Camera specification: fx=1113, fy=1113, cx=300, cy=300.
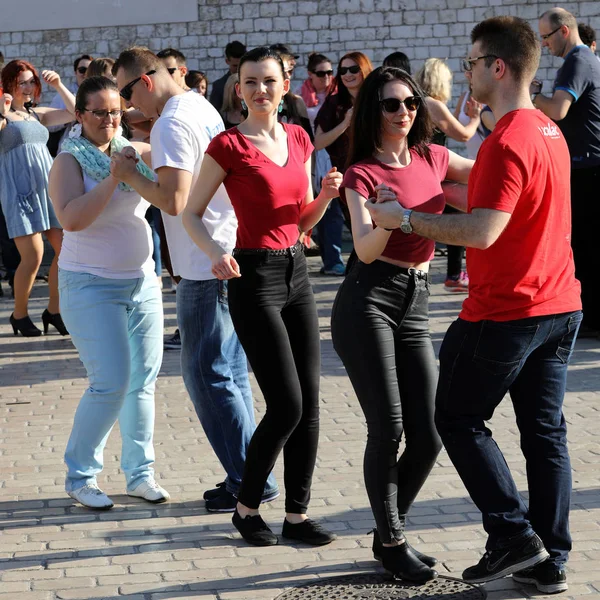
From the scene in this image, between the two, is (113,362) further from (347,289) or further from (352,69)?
(352,69)

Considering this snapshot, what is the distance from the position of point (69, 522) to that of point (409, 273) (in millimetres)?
1914

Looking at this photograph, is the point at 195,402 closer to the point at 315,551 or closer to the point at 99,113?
the point at 315,551

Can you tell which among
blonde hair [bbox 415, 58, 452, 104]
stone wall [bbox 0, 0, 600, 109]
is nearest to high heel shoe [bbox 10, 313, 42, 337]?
blonde hair [bbox 415, 58, 452, 104]

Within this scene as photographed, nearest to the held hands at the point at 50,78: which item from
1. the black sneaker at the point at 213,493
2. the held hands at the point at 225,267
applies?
the black sneaker at the point at 213,493

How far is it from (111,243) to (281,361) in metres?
1.12

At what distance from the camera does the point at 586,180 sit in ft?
27.6

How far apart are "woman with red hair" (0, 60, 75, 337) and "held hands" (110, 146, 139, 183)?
185 inches

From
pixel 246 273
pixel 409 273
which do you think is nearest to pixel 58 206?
pixel 246 273

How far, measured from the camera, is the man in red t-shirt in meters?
3.66

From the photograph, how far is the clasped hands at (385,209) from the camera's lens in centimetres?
373

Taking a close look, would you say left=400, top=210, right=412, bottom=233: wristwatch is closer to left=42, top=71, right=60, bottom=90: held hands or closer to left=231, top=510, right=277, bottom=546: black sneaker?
left=231, top=510, right=277, bottom=546: black sneaker

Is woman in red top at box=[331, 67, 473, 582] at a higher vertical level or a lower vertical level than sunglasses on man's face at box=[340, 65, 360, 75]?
lower

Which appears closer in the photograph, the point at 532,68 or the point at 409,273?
the point at 532,68

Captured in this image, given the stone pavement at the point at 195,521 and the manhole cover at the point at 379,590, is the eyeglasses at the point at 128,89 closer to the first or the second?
the stone pavement at the point at 195,521
